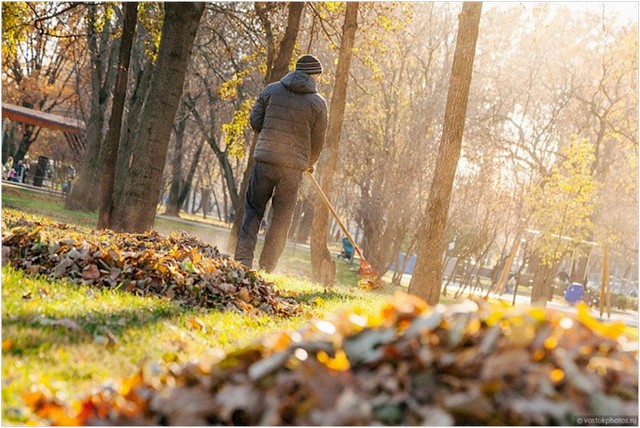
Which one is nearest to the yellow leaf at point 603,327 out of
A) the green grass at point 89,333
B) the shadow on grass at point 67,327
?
the green grass at point 89,333

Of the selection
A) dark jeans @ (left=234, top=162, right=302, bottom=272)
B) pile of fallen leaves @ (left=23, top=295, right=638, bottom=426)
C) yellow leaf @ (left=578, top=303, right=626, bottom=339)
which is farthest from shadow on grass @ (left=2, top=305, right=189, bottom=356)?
dark jeans @ (left=234, top=162, right=302, bottom=272)

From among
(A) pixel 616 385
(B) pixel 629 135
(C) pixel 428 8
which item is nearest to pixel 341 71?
(A) pixel 616 385

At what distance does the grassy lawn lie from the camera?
380 cm

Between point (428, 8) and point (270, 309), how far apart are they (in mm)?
26773

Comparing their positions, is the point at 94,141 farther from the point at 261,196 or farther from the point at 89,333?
the point at 89,333

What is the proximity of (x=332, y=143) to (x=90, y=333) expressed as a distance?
388 inches

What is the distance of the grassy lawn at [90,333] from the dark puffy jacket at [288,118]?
11.3ft

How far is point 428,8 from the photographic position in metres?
32.3

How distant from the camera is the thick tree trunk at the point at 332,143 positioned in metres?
14.1

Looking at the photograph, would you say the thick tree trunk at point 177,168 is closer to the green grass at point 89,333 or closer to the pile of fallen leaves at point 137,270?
the pile of fallen leaves at point 137,270

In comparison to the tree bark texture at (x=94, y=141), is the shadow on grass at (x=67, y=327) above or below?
below

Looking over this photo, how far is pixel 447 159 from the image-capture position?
10.3m

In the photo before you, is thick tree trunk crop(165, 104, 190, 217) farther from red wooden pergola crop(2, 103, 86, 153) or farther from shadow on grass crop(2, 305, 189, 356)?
shadow on grass crop(2, 305, 189, 356)

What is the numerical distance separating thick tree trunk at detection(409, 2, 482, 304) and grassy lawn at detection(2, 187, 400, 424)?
3644 millimetres
